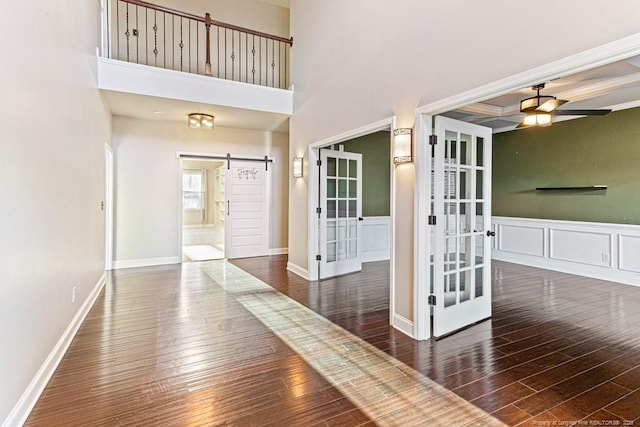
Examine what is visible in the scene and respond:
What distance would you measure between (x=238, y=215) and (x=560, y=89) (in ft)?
18.7

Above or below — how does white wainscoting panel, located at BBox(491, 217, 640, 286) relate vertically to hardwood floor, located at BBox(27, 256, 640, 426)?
above

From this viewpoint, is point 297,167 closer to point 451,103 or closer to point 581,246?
point 451,103

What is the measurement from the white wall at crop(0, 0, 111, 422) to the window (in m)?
9.31

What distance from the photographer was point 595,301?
415 centimetres

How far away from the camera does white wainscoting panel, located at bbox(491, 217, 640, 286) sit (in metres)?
5.00

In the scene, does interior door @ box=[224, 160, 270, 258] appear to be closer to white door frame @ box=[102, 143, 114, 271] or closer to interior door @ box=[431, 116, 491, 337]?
white door frame @ box=[102, 143, 114, 271]

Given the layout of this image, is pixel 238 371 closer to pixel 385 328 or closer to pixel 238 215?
pixel 385 328

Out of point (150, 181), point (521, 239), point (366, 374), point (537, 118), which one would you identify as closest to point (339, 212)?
point (537, 118)

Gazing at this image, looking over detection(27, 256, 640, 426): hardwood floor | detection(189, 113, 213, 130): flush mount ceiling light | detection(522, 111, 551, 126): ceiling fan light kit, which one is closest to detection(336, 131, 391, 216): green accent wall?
detection(189, 113, 213, 130): flush mount ceiling light

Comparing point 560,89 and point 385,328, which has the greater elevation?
point 560,89

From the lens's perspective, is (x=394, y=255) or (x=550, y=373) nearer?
(x=550, y=373)

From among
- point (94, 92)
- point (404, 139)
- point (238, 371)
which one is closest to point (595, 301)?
point (404, 139)

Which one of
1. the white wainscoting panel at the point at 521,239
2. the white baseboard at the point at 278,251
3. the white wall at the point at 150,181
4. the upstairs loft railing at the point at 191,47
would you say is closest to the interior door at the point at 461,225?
the white wainscoting panel at the point at 521,239

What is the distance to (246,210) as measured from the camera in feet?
23.5
